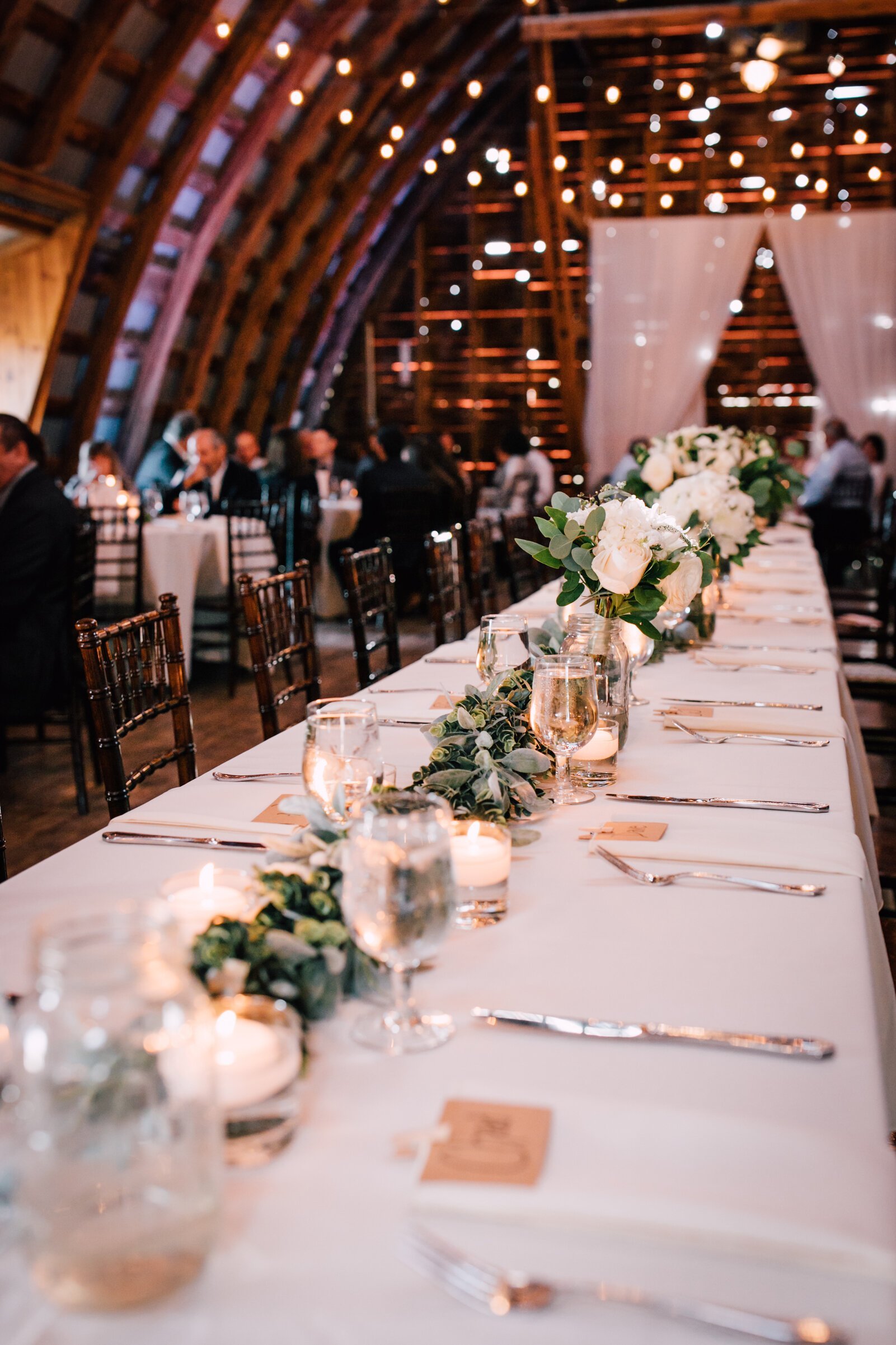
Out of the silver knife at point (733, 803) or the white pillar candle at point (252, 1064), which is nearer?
the white pillar candle at point (252, 1064)

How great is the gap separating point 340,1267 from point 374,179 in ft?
46.8

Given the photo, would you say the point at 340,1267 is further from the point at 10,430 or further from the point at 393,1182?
the point at 10,430

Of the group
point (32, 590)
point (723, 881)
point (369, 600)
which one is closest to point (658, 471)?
point (369, 600)

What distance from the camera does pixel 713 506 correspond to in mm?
3137

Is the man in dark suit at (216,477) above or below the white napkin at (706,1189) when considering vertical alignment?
above

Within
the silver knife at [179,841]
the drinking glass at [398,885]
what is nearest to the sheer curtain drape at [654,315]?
the silver knife at [179,841]

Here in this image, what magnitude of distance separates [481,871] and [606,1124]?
389 millimetres

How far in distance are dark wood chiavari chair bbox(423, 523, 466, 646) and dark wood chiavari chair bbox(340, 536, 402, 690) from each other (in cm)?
15

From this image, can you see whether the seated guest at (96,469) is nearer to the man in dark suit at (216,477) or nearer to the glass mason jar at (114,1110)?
the man in dark suit at (216,477)

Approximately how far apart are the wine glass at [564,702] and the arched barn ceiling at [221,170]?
7.34 m

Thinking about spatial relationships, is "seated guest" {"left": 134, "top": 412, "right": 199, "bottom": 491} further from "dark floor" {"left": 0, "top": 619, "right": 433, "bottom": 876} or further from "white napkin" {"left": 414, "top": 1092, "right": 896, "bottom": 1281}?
"white napkin" {"left": 414, "top": 1092, "right": 896, "bottom": 1281}

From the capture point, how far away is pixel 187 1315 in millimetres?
700

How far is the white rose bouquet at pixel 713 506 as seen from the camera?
3109 mm

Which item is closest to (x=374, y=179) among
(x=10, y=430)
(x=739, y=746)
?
(x=10, y=430)
